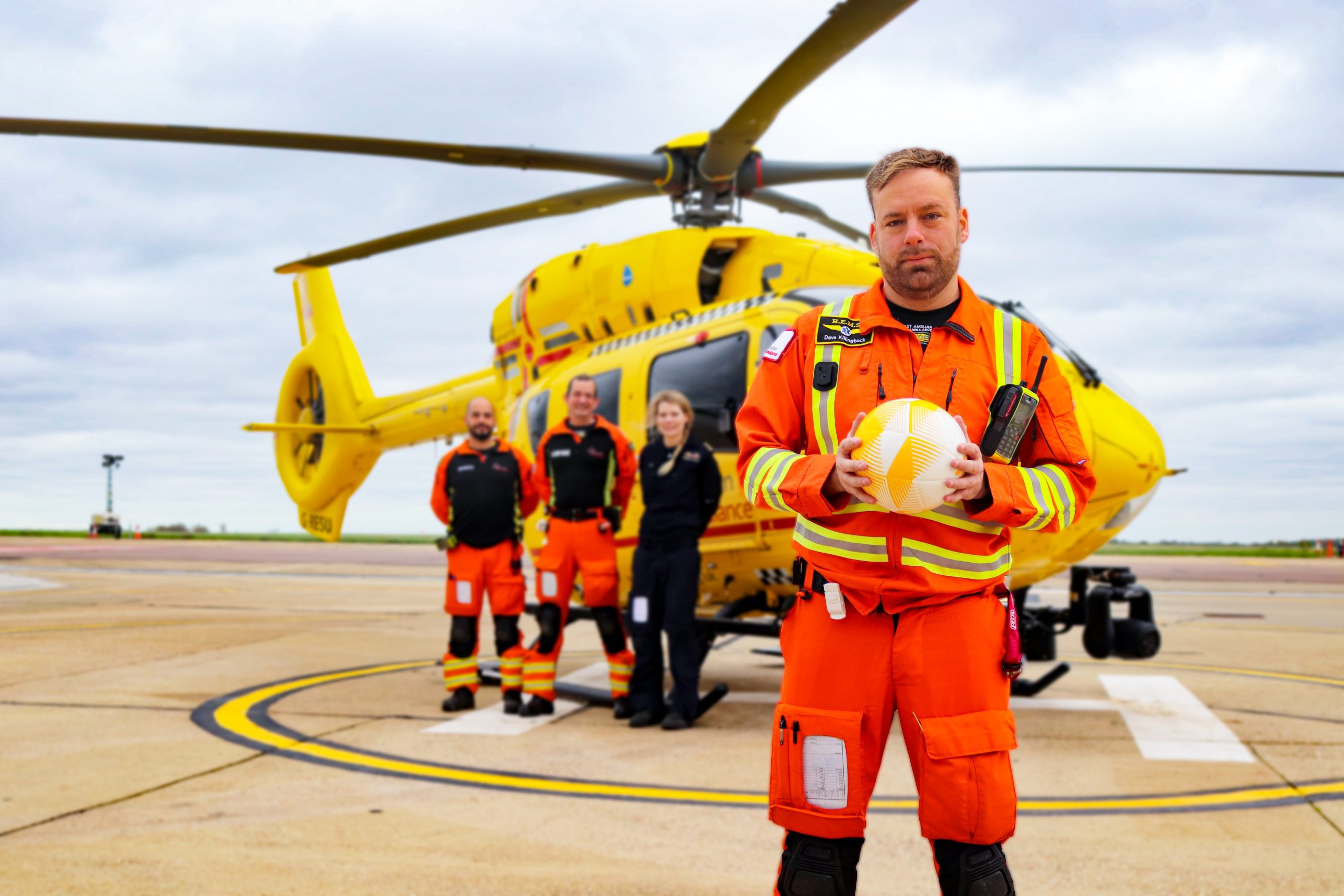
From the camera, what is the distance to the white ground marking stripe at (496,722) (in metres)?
5.69

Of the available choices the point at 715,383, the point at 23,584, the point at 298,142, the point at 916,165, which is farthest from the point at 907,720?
the point at 23,584

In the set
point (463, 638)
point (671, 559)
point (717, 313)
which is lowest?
point (463, 638)

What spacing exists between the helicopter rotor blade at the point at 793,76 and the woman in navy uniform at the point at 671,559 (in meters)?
1.84

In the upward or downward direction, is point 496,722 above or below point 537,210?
below

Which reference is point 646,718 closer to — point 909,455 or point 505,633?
point 505,633

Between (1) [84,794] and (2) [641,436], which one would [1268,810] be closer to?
(2) [641,436]

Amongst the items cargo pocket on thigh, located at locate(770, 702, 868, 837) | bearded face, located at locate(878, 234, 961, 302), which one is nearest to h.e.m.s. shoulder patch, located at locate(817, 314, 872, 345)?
bearded face, located at locate(878, 234, 961, 302)

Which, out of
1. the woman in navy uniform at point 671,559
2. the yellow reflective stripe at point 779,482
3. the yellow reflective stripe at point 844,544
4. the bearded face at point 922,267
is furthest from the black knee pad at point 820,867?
the woman in navy uniform at point 671,559

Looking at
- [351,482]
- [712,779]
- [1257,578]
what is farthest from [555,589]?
[1257,578]

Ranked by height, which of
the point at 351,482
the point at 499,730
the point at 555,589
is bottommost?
the point at 499,730

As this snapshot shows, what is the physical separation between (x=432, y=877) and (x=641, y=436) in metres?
3.98

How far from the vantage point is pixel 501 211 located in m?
7.75

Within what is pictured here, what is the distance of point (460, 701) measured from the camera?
21.0ft

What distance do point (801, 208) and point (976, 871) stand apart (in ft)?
24.3
